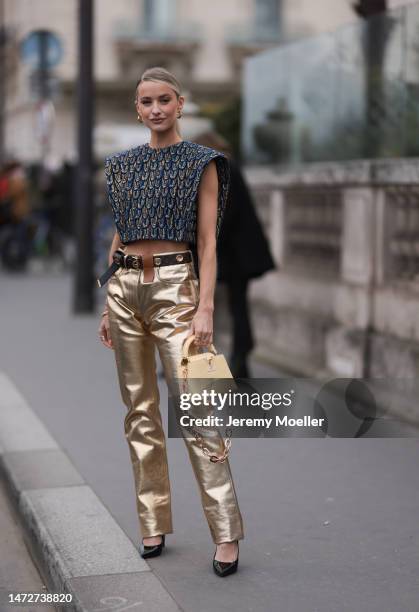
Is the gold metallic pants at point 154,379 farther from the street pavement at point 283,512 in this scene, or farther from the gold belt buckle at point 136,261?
the street pavement at point 283,512

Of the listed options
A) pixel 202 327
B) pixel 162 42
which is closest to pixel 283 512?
pixel 202 327

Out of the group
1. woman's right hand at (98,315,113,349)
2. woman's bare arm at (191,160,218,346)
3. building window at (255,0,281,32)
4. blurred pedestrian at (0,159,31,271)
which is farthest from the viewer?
building window at (255,0,281,32)

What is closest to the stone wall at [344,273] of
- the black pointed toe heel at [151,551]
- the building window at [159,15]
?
the black pointed toe heel at [151,551]

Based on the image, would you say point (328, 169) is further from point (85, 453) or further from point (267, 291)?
point (85, 453)

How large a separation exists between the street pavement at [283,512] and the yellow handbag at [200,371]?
1.55ft

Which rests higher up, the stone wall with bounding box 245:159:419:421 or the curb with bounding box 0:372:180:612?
the stone wall with bounding box 245:159:419:421

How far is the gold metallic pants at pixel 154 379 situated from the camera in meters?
3.97

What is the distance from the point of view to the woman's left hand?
3.91 metres

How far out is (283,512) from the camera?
4.84m

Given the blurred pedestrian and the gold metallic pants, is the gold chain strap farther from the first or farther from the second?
the blurred pedestrian

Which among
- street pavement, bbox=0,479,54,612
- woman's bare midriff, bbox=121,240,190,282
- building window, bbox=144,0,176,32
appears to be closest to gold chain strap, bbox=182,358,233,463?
woman's bare midriff, bbox=121,240,190,282

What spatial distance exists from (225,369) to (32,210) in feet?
55.7

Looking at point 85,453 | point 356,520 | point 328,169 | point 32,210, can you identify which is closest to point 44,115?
point 32,210

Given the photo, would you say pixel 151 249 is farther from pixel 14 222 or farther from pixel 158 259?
pixel 14 222
